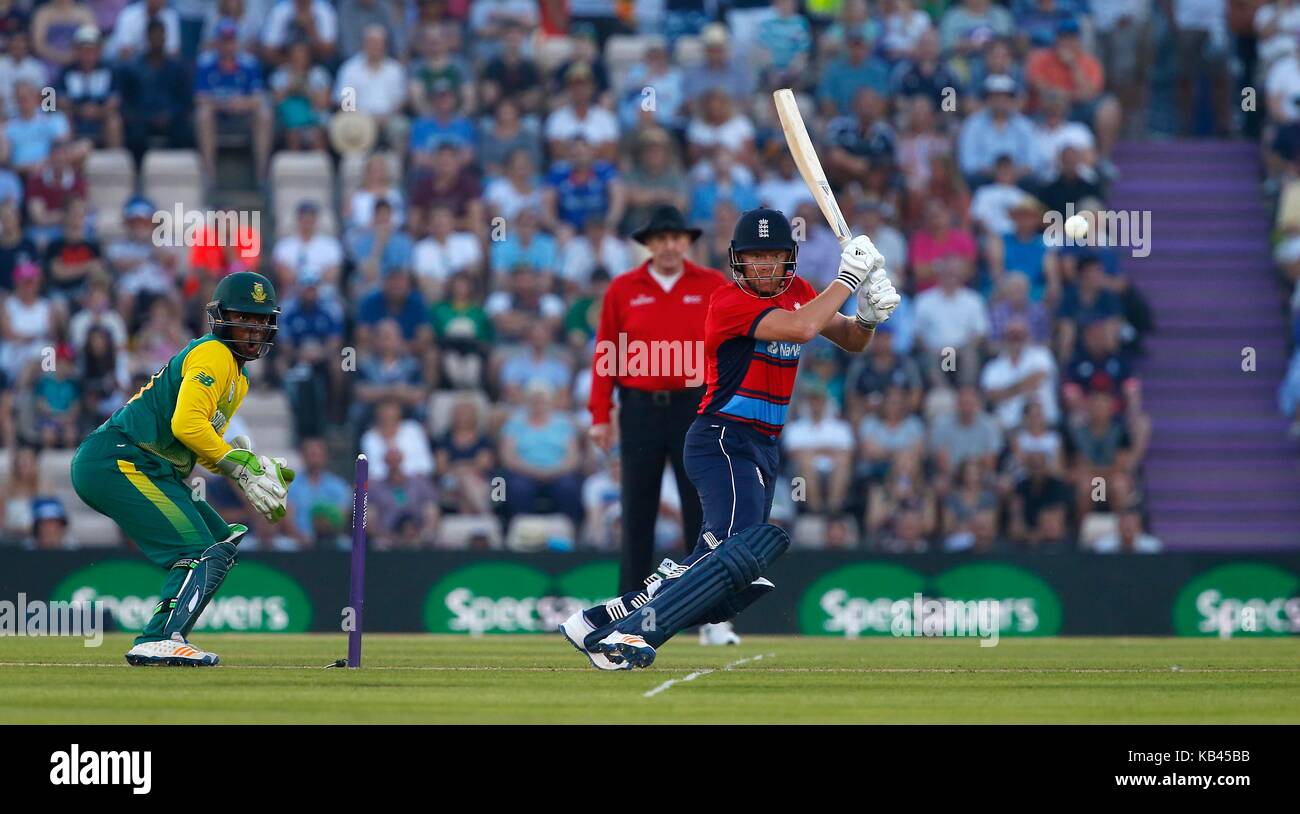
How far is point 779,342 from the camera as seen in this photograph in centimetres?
1127

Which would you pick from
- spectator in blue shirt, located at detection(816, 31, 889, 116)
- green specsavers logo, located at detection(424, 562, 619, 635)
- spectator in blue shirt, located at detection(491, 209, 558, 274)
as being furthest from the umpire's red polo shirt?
spectator in blue shirt, located at detection(816, 31, 889, 116)

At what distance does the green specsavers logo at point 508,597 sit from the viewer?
17625mm

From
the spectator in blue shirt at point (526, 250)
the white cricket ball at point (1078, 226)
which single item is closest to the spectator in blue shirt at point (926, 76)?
the white cricket ball at point (1078, 226)

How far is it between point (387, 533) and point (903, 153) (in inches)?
275

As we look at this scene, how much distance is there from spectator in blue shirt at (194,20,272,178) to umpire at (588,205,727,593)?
29.5 feet

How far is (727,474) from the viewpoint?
1130 centimetres

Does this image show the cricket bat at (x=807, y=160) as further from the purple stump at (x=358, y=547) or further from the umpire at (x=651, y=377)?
the purple stump at (x=358, y=547)

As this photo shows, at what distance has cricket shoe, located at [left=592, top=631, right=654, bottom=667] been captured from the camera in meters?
11.0

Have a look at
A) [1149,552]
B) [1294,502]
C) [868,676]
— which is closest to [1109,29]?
[1294,502]

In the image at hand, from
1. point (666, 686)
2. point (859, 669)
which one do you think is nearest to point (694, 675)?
point (666, 686)

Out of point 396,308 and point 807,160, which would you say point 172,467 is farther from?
point 396,308

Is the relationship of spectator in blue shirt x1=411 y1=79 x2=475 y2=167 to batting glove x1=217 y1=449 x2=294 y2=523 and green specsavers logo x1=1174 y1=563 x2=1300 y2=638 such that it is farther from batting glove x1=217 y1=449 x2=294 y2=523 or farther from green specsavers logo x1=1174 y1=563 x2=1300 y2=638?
batting glove x1=217 y1=449 x2=294 y2=523

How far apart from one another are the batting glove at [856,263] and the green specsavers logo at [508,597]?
6.97m
